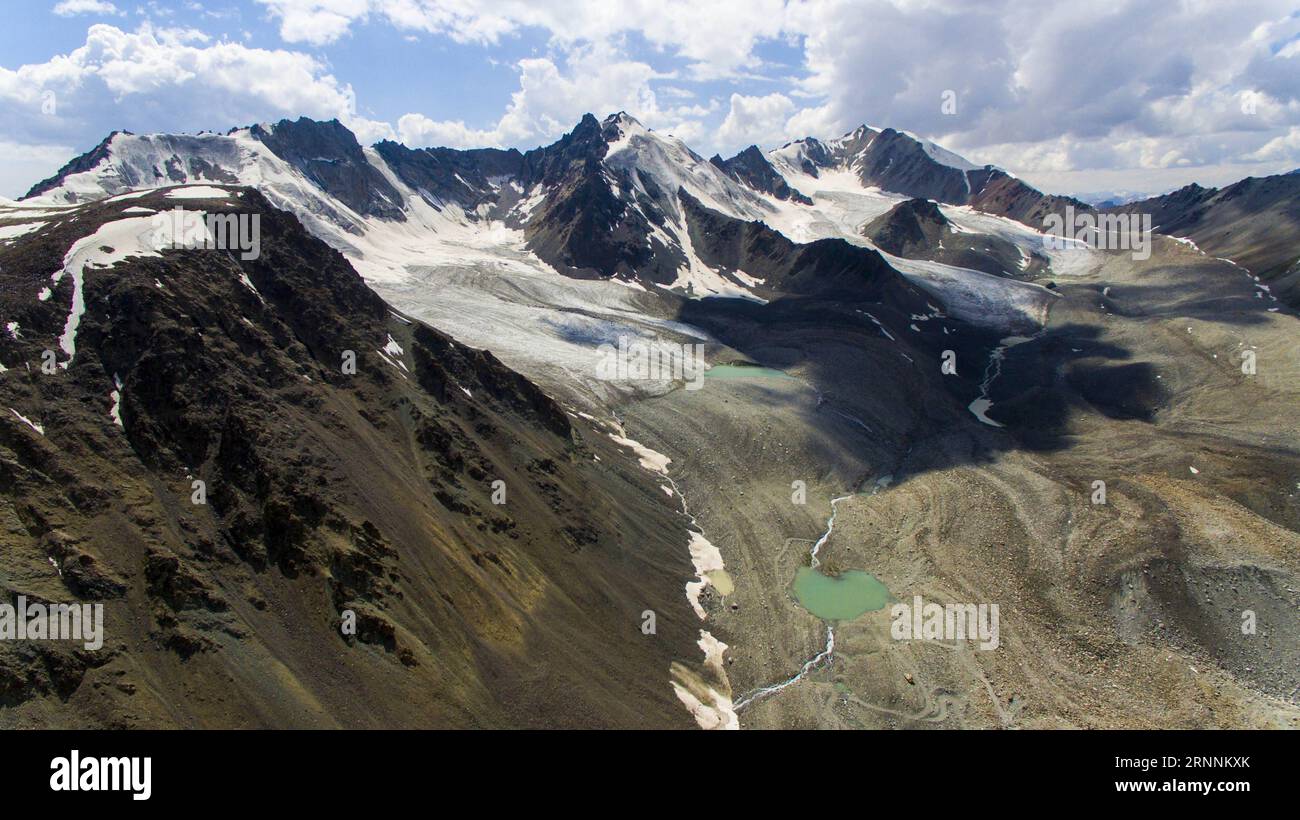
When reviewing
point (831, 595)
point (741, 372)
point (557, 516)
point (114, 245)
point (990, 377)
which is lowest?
point (831, 595)

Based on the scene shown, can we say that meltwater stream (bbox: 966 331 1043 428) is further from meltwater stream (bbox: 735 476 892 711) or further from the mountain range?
meltwater stream (bbox: 735 476 892 711)

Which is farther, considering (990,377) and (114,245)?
(990,377)

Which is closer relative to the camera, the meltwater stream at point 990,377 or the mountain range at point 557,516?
the mountain range at point 557,516

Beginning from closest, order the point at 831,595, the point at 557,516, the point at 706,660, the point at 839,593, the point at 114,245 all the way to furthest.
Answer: the point at 114,245
the point at 706,660
the point at 557,516
the point at 831,595
the point at 839,593

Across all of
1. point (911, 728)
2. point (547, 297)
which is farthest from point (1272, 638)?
point (547, 297)

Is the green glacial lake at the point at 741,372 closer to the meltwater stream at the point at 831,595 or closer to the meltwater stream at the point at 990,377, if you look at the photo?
the meltwater stream at the point at 990,377

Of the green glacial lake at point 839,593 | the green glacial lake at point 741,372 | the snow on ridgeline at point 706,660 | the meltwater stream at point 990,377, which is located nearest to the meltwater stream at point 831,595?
the green glacial lake at point 839,593

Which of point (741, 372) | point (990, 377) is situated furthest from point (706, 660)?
point (990, 377)

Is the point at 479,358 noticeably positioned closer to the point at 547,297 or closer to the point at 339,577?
the point at 339,577

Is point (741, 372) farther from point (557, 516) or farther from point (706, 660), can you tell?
point (706, 660)
